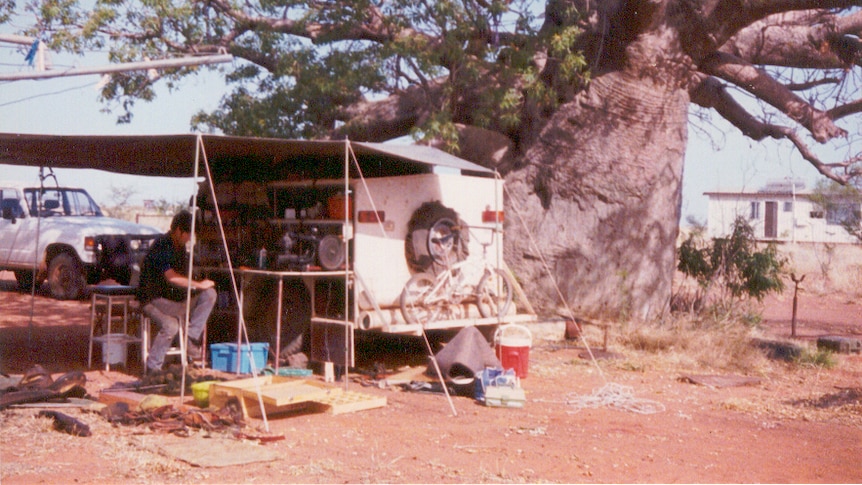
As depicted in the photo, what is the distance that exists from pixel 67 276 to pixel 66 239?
0.64 metres

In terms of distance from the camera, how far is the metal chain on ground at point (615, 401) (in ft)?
25.4

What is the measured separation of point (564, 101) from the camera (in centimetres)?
1236

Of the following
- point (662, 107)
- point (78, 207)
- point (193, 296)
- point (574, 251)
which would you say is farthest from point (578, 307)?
point (78, 207)

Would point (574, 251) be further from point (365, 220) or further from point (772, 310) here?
point (772, 310)

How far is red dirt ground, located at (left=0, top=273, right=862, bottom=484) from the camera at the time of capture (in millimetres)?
5430

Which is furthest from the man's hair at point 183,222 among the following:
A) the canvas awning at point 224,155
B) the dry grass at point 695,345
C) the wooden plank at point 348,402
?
the dry grass at point 695,345

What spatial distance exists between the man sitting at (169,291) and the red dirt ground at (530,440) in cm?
76

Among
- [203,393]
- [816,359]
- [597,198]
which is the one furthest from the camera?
[597,198]

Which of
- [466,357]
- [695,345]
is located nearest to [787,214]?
[695,345]

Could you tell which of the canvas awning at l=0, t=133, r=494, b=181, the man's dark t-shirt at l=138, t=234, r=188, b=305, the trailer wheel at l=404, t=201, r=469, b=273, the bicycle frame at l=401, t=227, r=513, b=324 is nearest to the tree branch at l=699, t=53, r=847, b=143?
the canvas awning at l=0, t=133, r=494, b=181

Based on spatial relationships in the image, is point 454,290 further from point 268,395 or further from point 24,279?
point 24,279

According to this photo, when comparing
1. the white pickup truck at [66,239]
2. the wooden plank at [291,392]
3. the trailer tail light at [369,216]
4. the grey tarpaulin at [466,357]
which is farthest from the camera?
the white pickup truck at [66,239]

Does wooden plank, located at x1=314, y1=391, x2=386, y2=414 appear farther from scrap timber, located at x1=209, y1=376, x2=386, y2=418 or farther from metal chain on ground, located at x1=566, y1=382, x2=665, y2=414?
metal chain on ground, located at x1=566, y1=382, x2=665, y2=414

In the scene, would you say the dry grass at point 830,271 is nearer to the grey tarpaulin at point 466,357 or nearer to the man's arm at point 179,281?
the grey tarpaulin at point 466,357
